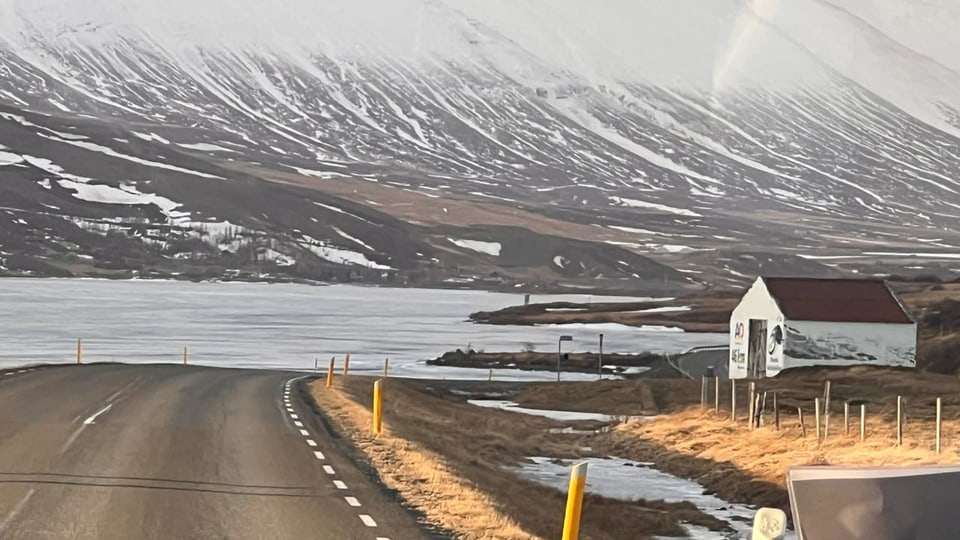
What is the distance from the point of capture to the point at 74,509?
1564 centimetres

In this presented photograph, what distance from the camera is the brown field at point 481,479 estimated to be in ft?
53.7

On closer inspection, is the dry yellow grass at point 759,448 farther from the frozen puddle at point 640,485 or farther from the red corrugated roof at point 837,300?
the red corrugated roof at point 837,300

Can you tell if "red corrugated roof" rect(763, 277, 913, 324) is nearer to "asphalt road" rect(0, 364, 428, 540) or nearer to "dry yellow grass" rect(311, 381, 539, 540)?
"asphalt road" rect(0, 364, 428, 540)

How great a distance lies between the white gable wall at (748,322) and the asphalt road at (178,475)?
32.8 metres

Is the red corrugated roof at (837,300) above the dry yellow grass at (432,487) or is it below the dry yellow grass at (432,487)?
above

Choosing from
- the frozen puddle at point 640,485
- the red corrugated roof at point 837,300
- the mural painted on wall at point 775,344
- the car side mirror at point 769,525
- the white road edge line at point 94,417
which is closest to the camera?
the car side mirror at point 769,525

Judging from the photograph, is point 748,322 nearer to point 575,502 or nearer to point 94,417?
point 94,417

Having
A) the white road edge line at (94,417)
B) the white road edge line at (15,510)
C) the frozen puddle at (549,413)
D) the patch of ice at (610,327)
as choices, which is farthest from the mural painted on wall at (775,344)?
the patch of ice at (610,327)

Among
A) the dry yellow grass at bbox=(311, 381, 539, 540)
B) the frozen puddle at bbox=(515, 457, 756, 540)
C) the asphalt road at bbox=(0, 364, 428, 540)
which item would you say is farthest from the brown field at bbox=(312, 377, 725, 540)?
the asphalt road at bbox=(0, 364, 428, 540)

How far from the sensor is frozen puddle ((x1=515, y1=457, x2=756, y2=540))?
68.4ft

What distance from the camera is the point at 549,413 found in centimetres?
4634

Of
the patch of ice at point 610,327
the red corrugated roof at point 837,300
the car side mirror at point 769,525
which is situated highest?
the red corrugated roof at point 837,300

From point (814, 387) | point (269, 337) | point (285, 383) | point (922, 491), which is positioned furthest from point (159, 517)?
point (269, 337)

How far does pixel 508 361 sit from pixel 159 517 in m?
78.1
